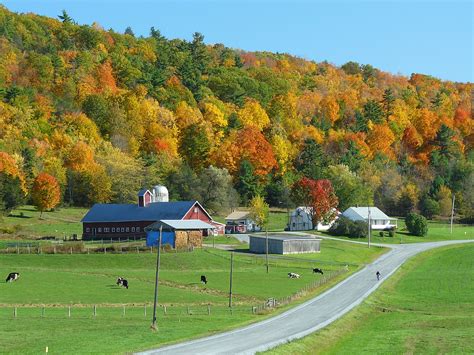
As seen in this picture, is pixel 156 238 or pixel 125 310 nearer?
pixel 125 310

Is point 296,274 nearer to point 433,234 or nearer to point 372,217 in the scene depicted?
point 372,217

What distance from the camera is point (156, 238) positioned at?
105m

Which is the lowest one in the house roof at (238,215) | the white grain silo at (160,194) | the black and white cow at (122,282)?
the black and white cow at (122,282)

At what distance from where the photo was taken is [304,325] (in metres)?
→ 52.1

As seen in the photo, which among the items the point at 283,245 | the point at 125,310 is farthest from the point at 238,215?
the point at 125,310

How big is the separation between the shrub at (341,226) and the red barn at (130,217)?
84.9 ft

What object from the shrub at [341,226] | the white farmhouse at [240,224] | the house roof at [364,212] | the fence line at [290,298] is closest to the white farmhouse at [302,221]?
the shrub at [341,226]

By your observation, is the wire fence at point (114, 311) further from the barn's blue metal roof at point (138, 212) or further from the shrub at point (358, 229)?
the shrub at point (358, 229)

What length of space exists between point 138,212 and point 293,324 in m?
68.2

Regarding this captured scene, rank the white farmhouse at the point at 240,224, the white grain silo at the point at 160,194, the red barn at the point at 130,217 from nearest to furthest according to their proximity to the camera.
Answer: the red barn at the point at 130,217, the white grain silo at the point at 160,194, the white farmhouse at the point at 240,224

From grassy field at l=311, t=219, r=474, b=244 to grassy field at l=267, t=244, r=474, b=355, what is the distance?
35.0m

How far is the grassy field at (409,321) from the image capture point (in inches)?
1809

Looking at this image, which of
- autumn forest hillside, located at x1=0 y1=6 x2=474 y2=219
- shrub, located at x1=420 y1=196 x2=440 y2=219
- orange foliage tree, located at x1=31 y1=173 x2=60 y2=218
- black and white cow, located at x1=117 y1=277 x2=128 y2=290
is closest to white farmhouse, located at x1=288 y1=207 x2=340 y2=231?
autumn forest hillside, located at x1=0 y1=6 x2=474 y2=219

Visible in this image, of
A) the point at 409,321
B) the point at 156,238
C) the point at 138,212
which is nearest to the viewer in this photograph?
the point at 409,321
